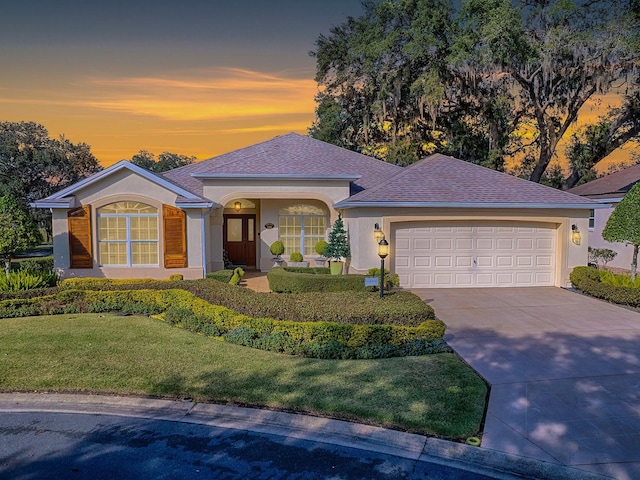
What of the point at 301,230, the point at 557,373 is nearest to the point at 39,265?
the point at 301,230

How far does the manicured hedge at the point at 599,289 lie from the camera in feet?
38.7

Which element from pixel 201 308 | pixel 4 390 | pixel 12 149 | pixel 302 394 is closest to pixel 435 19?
pixel 201 308

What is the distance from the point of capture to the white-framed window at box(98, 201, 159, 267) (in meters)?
14.7

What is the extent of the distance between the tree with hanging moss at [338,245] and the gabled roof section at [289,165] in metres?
2.10

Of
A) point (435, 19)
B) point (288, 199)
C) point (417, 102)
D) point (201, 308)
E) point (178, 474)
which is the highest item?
point (435, 19)

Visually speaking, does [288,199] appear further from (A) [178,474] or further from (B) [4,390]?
(A) [178,474]

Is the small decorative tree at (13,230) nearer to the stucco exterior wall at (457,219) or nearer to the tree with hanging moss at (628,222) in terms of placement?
the stucco exterior wall at (457,219)

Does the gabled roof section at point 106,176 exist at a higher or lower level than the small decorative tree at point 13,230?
higher

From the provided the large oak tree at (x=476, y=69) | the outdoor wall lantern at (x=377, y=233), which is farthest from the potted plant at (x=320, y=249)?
the large oak tree at (x=476, y=69)

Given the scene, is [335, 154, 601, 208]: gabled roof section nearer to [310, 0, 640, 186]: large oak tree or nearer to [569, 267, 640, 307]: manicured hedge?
[569, 267, 640, 307]: manicured hedge

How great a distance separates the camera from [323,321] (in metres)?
8.43

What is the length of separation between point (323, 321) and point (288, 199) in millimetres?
9764

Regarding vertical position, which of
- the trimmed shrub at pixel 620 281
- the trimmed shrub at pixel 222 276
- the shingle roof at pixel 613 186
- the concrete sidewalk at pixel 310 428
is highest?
the shingle roof at pixel 613 186

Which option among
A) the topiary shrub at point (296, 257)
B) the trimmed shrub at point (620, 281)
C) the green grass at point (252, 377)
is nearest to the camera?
the green grass at point (252, 377)
